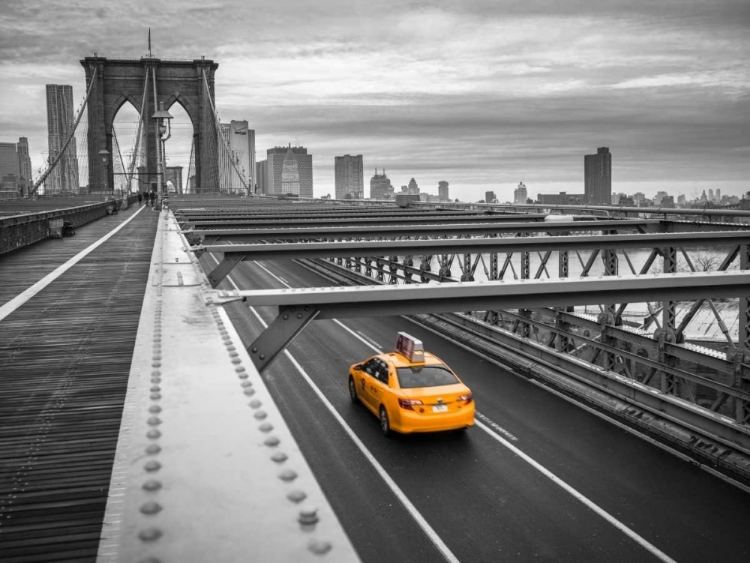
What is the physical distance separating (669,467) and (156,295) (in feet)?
34.0

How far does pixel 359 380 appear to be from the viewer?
701 inches

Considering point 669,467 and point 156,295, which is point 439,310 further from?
point 669,467

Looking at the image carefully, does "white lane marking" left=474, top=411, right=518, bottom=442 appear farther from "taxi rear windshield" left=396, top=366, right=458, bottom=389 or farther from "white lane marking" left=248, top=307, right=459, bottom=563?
"white lane marking" left=248, top=307, right=459, bottom=563

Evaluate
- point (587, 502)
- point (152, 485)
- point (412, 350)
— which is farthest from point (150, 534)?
point (412, 350)

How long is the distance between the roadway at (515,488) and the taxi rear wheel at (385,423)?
23 centimetres

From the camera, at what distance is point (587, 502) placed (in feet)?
39.9

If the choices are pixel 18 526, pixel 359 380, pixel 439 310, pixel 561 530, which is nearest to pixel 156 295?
pixel 439 310

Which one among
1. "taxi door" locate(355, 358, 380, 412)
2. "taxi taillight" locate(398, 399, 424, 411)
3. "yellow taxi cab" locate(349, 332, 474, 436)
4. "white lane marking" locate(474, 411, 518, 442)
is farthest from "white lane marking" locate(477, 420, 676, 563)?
"taxi door" locate(355, 358, 380, 412)

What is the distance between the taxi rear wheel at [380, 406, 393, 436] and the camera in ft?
Answer: 51.4

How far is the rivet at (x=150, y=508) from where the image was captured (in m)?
2.42

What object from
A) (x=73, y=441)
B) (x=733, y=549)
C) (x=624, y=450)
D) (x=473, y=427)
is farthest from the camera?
(x=473, y=427)

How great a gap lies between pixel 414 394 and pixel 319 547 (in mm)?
13414

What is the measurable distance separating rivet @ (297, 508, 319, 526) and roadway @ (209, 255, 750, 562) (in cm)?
846

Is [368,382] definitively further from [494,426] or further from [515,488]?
[515,488]
